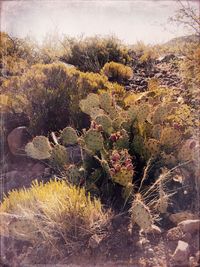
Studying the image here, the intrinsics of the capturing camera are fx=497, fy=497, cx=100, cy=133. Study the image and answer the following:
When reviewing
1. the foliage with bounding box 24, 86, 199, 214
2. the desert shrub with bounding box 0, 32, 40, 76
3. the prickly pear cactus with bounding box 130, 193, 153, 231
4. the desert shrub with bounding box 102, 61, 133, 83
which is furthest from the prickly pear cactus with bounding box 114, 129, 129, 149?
the desert shrub with bounding box 0, 32, 40, 76

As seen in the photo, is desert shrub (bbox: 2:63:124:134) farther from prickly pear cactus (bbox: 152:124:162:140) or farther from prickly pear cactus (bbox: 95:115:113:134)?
prickly pear cactus (bbox: 152:124:162:140)

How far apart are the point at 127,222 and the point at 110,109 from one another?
1190mm

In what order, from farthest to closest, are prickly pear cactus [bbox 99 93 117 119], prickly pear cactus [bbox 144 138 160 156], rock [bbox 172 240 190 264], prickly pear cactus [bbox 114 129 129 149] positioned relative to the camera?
prickly pear cactus [bbox 99 93 117 119]
prickly pear cactus [bbox 114 129 129 149]
prickly pear cactus [bbox 144 138 160 156]
rock [bbox 172 240 190 264]

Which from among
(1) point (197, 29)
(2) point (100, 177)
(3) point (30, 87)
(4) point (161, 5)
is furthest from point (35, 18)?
(2) point (100, 177)

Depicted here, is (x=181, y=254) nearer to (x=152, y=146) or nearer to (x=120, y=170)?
(x=120, y=170)

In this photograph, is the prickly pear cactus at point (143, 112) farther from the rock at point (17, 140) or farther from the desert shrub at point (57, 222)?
the rock at point (17, 140)

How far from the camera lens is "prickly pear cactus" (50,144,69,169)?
4086 millimetres

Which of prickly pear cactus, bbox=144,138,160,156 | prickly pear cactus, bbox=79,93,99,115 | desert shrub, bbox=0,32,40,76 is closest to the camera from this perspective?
prickly pear cactus, bbox=144,138,160,156

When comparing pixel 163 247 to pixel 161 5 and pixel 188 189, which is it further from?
pixel 161 5

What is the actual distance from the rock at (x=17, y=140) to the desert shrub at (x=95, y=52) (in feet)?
7.65

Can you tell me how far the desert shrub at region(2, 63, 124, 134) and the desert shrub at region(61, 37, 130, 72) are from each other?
1501 millimetres

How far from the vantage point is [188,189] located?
3.88 meters

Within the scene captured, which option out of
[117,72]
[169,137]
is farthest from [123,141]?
[117,72]

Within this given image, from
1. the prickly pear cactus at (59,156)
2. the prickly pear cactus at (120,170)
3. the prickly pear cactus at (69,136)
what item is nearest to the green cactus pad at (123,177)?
the prickly pear cactus at (120,170)
